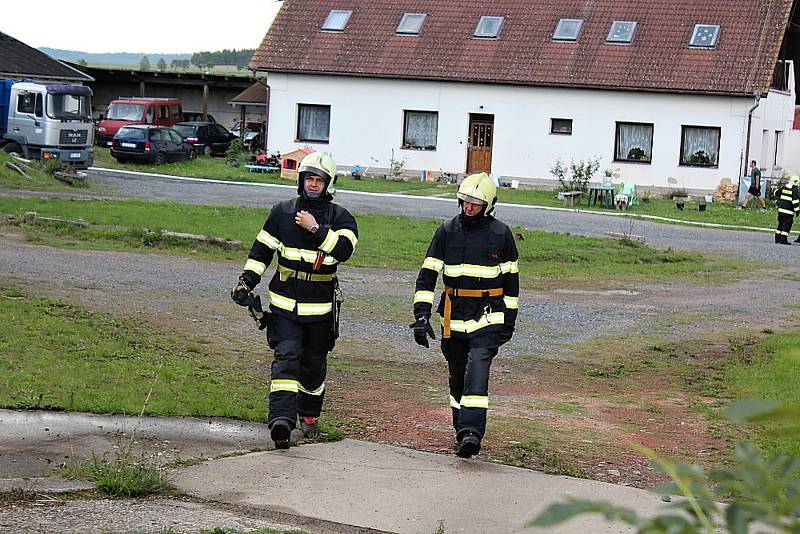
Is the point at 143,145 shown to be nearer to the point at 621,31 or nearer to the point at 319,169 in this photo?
the point at 621,31

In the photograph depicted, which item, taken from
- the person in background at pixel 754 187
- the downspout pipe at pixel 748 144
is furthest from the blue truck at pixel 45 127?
the downspout pipe at pixel 748 144

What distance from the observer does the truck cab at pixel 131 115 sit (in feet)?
156

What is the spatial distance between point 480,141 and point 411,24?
493cm

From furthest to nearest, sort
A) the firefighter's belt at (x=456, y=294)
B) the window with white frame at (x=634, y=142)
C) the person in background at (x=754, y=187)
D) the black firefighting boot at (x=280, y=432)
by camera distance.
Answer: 1. the window with white frame at (x=634, y=142)
2. the person in background at (x=754, y=187)
3. the firefighter's belt at (x=456, y=294)
4. the black firefighting boot at (x=280, y=432)

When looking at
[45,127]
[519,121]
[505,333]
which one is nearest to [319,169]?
[505,333]

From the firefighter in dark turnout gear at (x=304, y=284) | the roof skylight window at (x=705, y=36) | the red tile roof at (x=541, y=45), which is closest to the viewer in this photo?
the firefighter in dark turnout gear at (x=304, y=284)

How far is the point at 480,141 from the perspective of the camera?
138ft

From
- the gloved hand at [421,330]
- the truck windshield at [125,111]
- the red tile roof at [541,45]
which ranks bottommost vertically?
the gloved hand at [421,330]

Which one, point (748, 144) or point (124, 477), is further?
point (748, 144)

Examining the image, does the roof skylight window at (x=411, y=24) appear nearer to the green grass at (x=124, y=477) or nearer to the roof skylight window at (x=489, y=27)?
the roof skylight window at (x=489, y=27)

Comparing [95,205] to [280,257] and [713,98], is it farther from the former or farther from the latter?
[713,98]

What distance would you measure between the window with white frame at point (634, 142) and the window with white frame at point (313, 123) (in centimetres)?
1028

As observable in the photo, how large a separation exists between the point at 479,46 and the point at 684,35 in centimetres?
684

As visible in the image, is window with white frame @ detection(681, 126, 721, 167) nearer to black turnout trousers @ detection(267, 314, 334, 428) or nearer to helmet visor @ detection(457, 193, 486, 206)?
helmet visor @ detection(457, 193, 486, 206)
